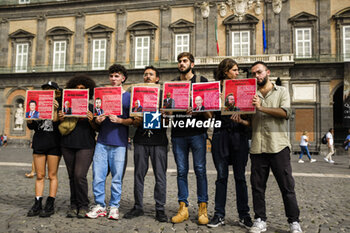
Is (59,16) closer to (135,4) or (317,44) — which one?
(135,4)

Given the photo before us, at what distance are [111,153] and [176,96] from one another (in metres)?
1.34

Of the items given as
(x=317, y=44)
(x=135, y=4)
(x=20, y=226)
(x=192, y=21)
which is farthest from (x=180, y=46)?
(x=20, y=226)

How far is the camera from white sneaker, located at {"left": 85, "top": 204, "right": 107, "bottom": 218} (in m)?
4.20

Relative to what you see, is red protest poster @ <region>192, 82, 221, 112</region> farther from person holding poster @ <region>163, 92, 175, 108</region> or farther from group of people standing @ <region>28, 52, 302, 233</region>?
person holding poster @ <region>163, 92, 175, 108</region>

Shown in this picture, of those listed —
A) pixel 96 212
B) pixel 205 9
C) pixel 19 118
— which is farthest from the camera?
pixel 19 118

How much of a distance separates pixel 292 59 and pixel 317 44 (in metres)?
2.68

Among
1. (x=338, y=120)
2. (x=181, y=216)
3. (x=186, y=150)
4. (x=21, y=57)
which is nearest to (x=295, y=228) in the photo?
(x=181, y=216)

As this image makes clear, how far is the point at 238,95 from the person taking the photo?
384 cm

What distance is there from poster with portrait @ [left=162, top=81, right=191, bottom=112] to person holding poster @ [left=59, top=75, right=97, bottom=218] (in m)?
1.19

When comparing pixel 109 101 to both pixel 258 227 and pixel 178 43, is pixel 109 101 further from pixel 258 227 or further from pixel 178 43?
pixel 178 43

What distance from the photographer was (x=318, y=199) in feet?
19.0

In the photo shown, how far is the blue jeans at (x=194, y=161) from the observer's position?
4.19 metres

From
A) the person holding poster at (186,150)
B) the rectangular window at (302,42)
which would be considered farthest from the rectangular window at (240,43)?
the person holding poster at (186,150)

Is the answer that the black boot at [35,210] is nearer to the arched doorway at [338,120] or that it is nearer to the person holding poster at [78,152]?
the person holding poster at [78,152]
